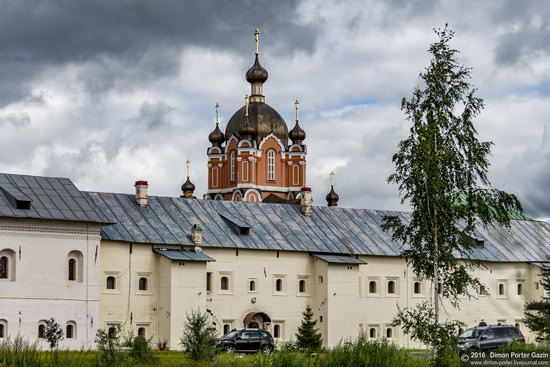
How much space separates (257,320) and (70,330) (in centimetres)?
1083

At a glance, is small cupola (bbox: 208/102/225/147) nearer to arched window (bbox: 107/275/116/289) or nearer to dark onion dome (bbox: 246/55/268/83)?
dark onion dome (bbox: 246/55/268/83)

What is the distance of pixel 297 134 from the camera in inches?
4151

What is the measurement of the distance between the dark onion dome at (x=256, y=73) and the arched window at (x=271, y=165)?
19.6ft

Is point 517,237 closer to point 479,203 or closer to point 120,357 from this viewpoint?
point 479,203

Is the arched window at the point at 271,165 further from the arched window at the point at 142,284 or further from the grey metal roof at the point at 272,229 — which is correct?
the arched window at the point at 142,284

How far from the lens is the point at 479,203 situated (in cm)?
4478

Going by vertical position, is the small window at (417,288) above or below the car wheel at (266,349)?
above

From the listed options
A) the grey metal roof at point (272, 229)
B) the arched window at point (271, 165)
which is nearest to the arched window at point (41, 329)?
the grey metal roof at point (272, 229)

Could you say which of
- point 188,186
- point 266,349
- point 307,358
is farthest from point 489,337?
point 188,186

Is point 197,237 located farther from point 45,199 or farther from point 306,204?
point 306,204

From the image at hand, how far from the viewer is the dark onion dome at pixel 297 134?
346 feet

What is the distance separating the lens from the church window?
54.4 meters

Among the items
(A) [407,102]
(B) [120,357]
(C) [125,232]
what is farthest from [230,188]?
(B) [120,357]

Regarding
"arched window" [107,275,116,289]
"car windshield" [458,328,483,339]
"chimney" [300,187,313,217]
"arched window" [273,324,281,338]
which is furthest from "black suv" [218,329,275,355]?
"chimney" [300,187,313,217]
